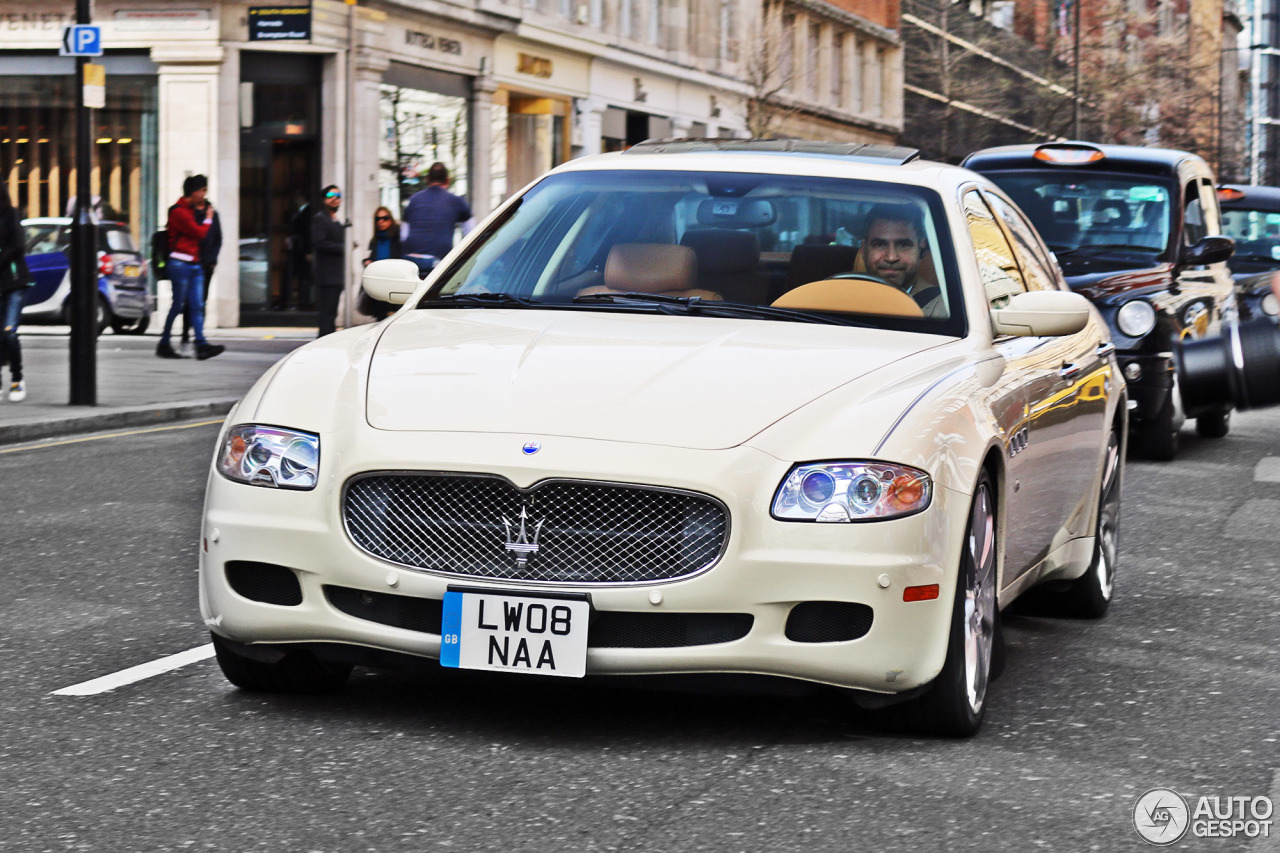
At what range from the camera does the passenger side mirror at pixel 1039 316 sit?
5730 millimetres

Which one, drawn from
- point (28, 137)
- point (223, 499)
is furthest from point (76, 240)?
point (28, 137)

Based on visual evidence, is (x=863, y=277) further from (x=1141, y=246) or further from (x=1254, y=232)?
(x=1254, y=232)

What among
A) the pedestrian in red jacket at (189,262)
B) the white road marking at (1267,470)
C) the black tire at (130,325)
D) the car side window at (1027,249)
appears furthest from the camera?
the black tire at (130,325)

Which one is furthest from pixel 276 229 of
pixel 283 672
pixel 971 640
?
pixel 971 640

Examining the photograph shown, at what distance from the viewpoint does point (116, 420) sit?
14.3 meters

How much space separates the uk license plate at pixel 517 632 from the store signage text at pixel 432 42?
30520 millimetres

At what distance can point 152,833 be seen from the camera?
4023 mm

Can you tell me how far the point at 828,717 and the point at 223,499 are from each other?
161 cm

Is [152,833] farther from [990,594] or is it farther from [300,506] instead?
[990,594]

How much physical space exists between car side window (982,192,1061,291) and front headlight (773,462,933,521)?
214cm

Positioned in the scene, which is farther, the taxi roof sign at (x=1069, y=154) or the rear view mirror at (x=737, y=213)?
the taxi roof sign at (x=1069, y=154)

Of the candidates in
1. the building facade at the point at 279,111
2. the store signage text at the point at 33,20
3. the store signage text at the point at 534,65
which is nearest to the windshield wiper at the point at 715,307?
the building facade at the point at 279,111

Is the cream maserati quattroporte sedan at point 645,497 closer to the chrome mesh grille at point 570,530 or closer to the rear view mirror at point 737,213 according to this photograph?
the chrome mesh grille at point 570,530

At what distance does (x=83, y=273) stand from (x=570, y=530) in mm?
11033
